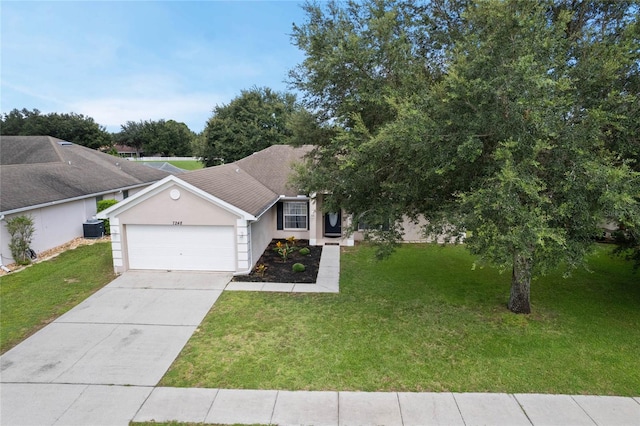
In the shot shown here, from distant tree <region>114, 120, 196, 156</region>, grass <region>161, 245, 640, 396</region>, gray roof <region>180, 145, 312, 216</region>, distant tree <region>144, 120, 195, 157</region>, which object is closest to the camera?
grass <region>161, 245, 640, 396</region>

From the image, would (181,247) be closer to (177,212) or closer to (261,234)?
(177,212)

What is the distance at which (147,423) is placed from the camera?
5562mm

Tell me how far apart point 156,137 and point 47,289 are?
74.2m

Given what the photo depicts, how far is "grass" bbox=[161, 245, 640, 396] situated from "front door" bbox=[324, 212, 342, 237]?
531cm

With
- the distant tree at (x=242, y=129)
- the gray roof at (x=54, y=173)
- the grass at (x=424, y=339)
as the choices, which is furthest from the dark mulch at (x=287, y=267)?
the distant tree at (x=242, y=129)

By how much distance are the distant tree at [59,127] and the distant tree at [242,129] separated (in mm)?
33598

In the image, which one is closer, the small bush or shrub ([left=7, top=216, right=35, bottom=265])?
shrub ([left=7, top=216, right=35, bottom=265])

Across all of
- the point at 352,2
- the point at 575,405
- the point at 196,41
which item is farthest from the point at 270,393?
the point at 196,41

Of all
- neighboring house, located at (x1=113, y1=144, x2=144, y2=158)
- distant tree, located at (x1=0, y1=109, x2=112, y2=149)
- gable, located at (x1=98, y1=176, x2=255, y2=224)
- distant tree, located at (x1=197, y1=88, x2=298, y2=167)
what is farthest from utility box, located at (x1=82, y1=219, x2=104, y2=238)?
neighboring house, located at (x1=113, y1=144, x2=144, y2=158)

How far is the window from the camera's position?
60.7 ft

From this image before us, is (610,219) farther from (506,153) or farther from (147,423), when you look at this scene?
(147,423)

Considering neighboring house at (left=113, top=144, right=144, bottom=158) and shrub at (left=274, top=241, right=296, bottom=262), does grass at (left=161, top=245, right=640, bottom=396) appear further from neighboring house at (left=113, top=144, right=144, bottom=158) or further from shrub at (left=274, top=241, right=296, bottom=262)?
neighboring house at (left=113, top=144, right=144, bottom=158)

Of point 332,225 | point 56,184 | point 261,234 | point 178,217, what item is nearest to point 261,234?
point 261,234

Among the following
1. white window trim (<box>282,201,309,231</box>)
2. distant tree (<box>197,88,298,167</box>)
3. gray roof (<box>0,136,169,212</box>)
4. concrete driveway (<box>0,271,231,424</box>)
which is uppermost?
distant tree (<box>197,88,298,167</box>)
